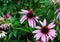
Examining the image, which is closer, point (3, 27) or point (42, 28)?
point (42, 28)

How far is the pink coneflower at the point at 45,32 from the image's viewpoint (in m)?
1.40

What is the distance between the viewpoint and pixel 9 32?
1.60 m

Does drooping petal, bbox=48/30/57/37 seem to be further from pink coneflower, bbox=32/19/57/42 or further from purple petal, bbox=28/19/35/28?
purple petal, bbox=28/19/35/28

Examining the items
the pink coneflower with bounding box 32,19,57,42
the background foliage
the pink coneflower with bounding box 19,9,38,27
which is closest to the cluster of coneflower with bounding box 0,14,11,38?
the background foliage

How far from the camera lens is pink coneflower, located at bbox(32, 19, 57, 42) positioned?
1402mm

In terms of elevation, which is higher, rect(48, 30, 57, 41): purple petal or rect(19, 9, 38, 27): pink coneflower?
rect(19, 9, 38, 27): pink coneflower

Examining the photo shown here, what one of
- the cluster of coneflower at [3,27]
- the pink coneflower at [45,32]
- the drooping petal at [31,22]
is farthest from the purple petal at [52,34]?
the cluster of coneflower at [3,27]

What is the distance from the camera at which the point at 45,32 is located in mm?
1455

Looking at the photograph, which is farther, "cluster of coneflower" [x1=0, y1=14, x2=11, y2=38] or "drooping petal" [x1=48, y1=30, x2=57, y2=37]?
"cluster of coneflower" [x1=0, y1=14, x2=11, y2=38]

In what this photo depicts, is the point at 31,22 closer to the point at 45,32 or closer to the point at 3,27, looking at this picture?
the point at 45,32

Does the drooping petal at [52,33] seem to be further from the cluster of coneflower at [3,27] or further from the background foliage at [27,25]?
the cluster of coneflower at [3,27]

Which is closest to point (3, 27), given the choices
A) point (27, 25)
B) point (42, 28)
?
point (27, 25)

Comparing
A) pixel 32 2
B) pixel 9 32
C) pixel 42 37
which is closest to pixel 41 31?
pixel 42 37

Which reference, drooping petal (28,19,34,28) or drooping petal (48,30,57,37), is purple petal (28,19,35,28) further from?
drooping petal (48,30,57,37)
